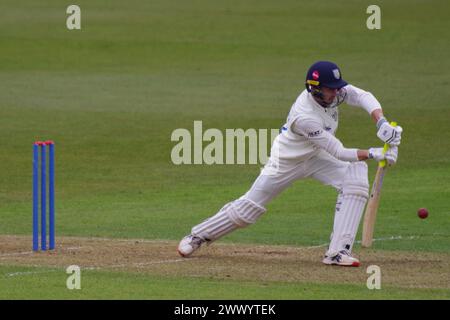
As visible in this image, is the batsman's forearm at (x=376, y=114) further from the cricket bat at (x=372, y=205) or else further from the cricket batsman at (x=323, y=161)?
the cricket bat at (x=372, y=205)

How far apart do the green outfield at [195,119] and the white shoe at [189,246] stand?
0.26 metres

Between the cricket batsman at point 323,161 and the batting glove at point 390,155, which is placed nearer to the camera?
the batting glove at point 390,155


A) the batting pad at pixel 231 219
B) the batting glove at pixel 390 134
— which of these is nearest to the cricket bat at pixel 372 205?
the batting glove at pixel 390 134

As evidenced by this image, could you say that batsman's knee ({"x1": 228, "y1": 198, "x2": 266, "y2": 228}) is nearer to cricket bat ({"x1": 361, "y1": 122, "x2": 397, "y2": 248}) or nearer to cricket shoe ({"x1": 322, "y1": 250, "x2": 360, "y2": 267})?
cricket shoe ({"x1": 322, "y1": 250, "x2": 360, "y2": 267})

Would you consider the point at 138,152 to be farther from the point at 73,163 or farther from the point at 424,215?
the point at 424,215

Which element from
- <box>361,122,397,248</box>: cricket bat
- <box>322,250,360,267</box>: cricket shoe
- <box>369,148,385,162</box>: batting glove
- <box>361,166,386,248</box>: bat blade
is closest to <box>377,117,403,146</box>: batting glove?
<box>369,148,385,162</box>: batting glove

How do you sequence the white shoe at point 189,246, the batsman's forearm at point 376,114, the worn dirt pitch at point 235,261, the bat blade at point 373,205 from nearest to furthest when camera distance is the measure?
the worn dirt pitch at point 235,261, the batsman's forearm at point 376,114, the bat blade at point 373,205, the white shoe at point 189,246

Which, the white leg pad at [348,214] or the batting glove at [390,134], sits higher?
the batting glove at [390,134]

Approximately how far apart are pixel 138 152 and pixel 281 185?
37.7 feet

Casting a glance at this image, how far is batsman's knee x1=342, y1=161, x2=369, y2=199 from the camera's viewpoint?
11469 millimetres

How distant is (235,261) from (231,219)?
0.43 m

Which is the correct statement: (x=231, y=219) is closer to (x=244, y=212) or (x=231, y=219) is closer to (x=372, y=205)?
(x=244, y=212)

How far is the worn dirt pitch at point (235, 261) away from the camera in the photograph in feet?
35.7

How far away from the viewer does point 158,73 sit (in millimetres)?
32562
